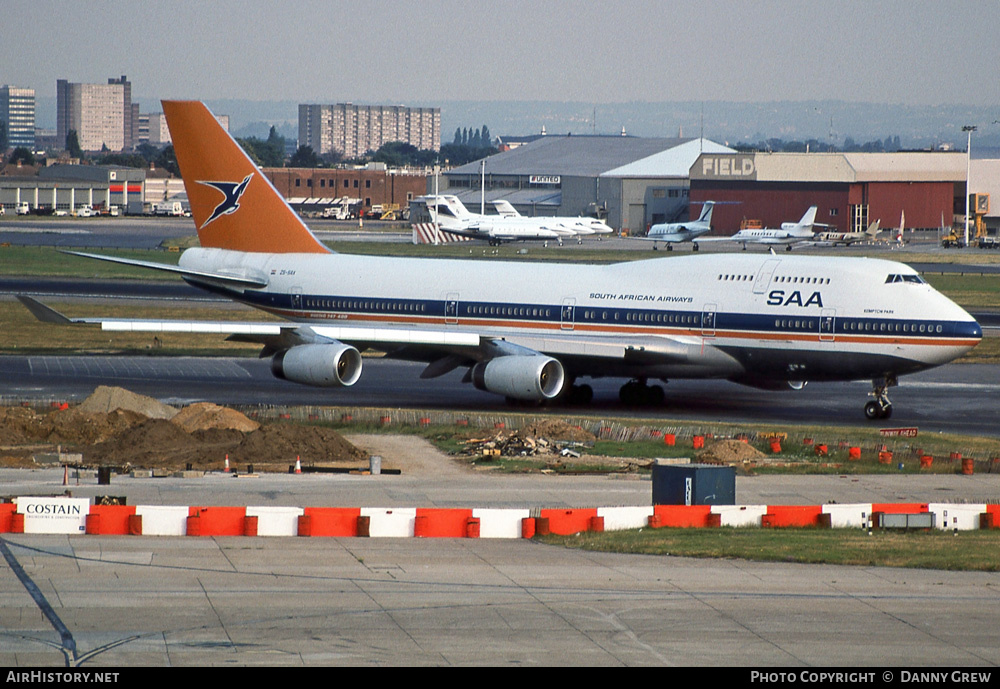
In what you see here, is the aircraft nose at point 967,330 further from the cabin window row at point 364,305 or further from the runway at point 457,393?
the cabin window row at point 364,305

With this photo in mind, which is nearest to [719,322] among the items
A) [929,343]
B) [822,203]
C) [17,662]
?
[929,343]

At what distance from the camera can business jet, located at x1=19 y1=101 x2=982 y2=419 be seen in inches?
1613

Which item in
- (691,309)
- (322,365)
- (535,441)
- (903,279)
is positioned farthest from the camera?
(322,365)

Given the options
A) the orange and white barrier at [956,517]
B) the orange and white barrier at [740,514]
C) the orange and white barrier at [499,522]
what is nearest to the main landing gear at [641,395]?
the orange and white barrier at [740,514]

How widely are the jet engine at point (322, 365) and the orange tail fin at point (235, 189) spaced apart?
7.46 metres

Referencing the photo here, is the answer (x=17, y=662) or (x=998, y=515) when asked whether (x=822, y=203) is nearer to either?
(x=998, y=515)

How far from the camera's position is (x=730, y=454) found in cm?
3519

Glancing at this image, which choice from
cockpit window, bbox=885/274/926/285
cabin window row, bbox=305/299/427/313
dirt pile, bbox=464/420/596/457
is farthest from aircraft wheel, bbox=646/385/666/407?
cockpit window, bbox=885/274/926/285

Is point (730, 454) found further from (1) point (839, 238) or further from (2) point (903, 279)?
(1) point (839, 238)

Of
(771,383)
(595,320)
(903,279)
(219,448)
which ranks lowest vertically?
(219,448)

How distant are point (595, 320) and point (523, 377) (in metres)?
3.36

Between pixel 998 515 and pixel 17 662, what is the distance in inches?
753

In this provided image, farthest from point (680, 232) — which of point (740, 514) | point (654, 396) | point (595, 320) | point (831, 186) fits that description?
point (740, 514)

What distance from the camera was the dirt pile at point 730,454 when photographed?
34938 millimetres
